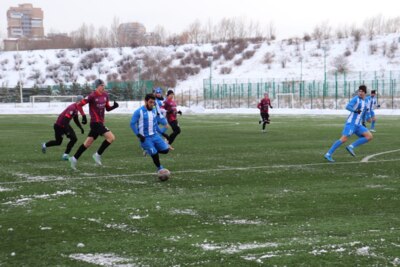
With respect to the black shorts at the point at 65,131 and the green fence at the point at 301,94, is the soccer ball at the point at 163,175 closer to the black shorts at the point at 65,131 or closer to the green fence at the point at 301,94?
the black shorts at the point at 65,131

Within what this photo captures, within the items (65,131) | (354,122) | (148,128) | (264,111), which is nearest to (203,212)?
(148,128)

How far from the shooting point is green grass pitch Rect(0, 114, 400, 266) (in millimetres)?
6238

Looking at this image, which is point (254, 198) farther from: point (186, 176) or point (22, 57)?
point (22, 57)

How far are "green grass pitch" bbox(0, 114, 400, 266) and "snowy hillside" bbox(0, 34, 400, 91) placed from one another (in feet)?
265

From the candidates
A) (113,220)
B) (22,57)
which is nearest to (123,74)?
(22,57)

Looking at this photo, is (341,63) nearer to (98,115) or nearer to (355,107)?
(355,107)

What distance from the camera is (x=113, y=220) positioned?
7996mm

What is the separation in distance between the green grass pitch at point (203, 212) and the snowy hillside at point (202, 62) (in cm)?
8073

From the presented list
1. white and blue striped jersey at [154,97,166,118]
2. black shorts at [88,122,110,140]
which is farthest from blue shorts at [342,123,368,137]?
black shorts at [88,122,110,140]

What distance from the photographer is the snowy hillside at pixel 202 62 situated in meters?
101

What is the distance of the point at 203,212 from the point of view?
8.46 metres

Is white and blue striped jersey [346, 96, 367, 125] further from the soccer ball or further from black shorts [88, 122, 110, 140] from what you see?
black shorts [88, 122, 110, 140]

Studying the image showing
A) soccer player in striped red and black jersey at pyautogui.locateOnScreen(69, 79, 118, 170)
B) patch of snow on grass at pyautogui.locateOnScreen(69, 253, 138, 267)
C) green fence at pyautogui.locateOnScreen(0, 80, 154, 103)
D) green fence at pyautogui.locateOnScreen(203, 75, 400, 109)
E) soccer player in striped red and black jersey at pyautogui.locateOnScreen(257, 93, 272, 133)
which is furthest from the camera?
green fence at pyautogui.locateOnScreen(0, 80, 154, 103)

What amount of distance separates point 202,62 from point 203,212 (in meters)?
107
